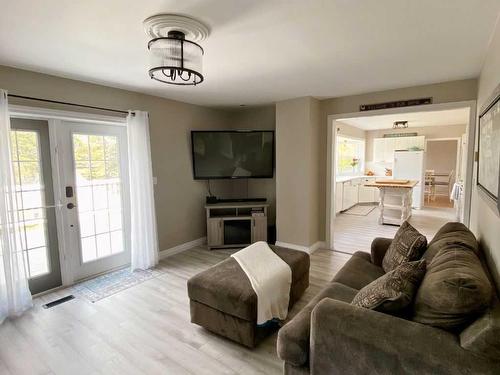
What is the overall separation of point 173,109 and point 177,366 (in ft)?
11.4

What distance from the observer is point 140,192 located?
362cm

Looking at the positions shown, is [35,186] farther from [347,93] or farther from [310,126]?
[347,93]

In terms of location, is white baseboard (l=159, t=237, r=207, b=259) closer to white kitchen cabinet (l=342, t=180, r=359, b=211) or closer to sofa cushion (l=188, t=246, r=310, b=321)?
sofa cushion (l=188, t=246, r=310, b=321)

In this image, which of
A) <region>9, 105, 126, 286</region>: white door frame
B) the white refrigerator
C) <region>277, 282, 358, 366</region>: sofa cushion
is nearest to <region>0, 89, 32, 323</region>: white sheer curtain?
<region>9, 105, 126, 286</region>: white door frame

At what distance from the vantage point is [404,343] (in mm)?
1188

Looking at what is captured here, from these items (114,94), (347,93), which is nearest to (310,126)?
(347,93)

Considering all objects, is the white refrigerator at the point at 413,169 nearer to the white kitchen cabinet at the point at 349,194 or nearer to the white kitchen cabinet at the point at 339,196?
the white kitchen cabinet at the point at 349,194

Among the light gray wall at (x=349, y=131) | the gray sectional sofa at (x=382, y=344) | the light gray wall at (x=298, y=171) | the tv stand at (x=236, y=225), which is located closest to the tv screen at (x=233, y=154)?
the light gray wall at (x=298, y=171)

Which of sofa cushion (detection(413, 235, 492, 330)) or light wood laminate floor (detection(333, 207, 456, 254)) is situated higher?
sofa cushion (detection(413, 235, 492, 330))

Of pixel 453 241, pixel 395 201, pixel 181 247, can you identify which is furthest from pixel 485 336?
pixel 395 201

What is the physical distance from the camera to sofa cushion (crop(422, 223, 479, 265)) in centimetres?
183

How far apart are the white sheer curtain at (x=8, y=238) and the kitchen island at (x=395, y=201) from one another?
617cm

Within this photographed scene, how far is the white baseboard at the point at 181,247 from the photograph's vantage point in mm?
4170

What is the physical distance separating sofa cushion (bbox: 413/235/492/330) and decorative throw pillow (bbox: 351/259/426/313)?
4 cm
